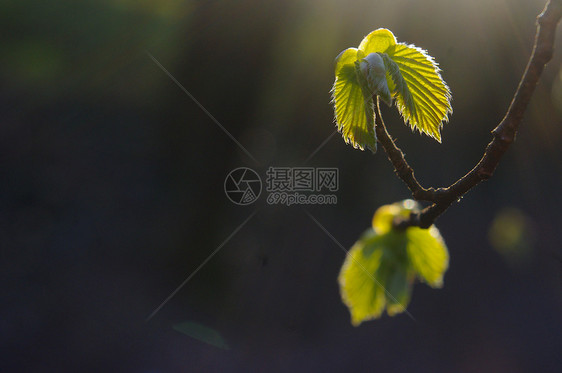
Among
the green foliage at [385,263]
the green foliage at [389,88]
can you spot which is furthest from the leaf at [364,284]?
the green foliage at [389,88]

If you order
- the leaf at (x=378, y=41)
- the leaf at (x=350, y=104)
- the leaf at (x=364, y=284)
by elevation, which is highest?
the leaf at (x=378, y=41)

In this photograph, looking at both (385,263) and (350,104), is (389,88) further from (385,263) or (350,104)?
(385,263)

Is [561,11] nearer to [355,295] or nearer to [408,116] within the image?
[408,116]

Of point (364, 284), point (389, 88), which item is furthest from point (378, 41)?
point (364, 284)

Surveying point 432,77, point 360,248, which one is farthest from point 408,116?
point 360,248

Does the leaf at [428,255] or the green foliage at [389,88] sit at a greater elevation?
the green foliage at [389,88]

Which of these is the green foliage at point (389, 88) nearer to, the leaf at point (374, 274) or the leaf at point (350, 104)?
the leaf at point (350, 104)
